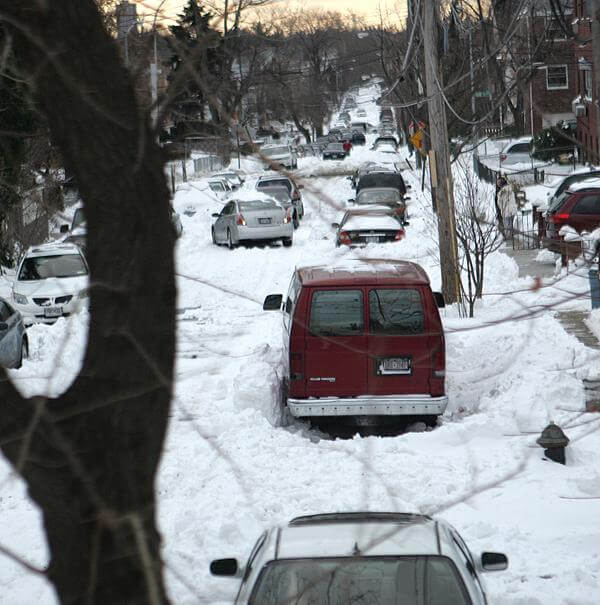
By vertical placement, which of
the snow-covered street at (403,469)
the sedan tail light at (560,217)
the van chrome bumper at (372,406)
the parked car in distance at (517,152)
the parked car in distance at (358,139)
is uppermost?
the parked car in distance at (358,139)

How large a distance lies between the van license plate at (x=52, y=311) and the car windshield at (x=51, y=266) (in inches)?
36.2

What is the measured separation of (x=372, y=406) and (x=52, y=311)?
1107 centimetres

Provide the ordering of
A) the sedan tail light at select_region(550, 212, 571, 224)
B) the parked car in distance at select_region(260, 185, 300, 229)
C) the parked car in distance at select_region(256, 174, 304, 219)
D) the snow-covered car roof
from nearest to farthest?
the snow-covered car roof < the sedan tail light at select_region(550, 212, 571, 224) < the parked car in distance at select_region(260, 185, 300, 229) < the parked car in distance at select_region(256, 174, 304, 219)

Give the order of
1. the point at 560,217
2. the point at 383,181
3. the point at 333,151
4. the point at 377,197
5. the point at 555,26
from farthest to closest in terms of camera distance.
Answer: the point at 333,151, the point at 383,181, the point at 377,197, the point at 560,217, the point at 555,26

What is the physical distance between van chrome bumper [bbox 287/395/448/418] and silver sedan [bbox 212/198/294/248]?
62.3ft

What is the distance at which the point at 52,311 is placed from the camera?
66.6 feet

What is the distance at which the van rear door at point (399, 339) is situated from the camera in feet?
35.3

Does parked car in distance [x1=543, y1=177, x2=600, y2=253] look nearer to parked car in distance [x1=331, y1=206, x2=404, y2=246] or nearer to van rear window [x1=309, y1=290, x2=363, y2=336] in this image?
parked car in distance [x1=331, y1=206, x2=404, y2=246]

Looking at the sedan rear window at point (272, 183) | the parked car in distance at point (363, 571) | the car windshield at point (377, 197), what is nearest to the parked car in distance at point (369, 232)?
the car windshield at point (377, 197)

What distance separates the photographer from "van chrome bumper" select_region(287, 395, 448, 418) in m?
10.9

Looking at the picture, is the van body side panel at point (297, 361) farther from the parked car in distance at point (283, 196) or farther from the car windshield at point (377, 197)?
the parked car in distance at point (283, 196)

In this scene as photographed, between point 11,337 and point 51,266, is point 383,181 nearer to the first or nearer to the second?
point 51,266

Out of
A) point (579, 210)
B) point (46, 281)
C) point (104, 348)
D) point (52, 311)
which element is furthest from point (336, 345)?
point (579, 210)

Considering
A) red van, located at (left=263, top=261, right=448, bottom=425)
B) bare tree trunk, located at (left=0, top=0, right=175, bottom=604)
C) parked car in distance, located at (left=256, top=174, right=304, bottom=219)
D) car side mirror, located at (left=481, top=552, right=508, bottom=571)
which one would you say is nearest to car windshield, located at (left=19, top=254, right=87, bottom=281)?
red van, located at (left=263, top=261, right=448, bottom=425)
